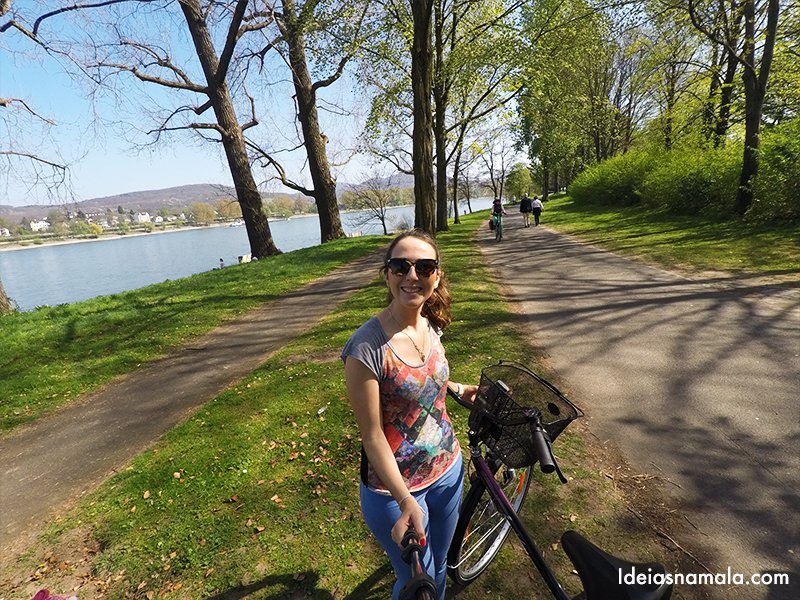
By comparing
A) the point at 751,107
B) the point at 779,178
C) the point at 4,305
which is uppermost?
the point at 751,107

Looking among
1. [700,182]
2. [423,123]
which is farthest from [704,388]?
[700,182]

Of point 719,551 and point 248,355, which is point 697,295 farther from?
point 248,355

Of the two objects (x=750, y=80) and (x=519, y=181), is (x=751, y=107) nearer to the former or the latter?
(x=750, y=80)

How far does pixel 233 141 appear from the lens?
1590 cm

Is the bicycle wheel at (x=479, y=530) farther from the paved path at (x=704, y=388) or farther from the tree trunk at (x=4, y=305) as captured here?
the tree trunk at (x=4, y=305)

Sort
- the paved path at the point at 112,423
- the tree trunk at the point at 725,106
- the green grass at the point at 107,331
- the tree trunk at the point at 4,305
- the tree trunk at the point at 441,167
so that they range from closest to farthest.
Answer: the paved path at the point at 112,423
the green grass at the point at 107,331
the tree trunk at the point at 4,305
the tree trunk at the point at 725,106
the tree trunk at the point at 441,167

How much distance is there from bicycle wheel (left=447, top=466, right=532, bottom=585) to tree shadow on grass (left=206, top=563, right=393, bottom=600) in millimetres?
497

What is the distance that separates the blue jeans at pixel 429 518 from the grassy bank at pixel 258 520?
698mm

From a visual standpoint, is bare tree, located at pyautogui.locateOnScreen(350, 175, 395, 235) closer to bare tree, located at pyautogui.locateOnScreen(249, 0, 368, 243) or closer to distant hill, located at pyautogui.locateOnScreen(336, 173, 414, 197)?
distant hill, located at pyautogui.locateOnScreen(336, 173, 414, 197)

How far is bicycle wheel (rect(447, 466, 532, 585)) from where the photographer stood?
2387mm

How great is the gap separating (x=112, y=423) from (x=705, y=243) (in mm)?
14828

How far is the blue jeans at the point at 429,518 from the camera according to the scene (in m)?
1.80

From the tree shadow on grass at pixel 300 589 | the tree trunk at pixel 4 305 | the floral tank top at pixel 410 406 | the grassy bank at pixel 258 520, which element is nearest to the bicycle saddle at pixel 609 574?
the floral tank top at pixel 410 406

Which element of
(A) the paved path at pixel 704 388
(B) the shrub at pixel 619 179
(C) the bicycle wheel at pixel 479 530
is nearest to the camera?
(C) the bicycle wheel at pixel 479 530
